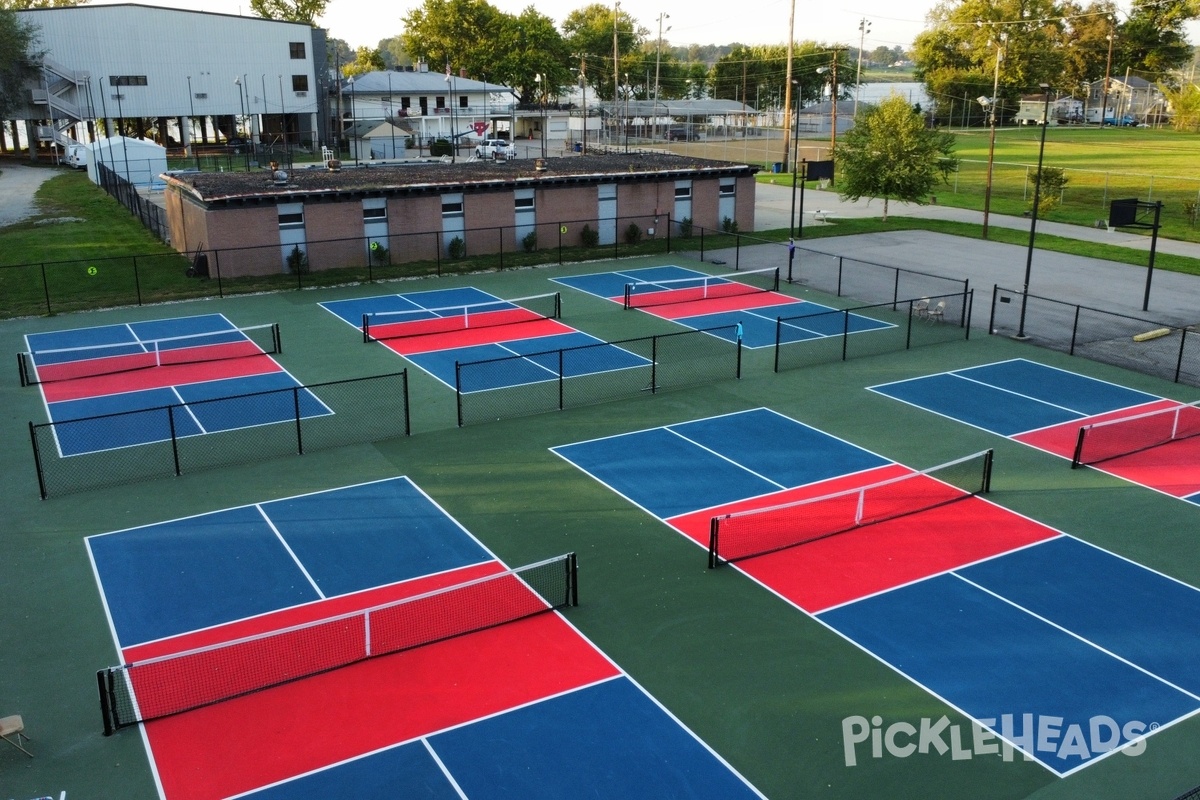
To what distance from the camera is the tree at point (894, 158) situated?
167 feet

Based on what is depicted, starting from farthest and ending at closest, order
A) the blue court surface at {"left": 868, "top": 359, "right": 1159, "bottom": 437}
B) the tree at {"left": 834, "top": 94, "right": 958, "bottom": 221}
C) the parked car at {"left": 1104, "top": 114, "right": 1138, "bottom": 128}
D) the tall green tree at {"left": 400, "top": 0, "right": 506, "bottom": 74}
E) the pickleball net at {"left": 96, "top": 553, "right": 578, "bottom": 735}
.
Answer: the parked car at {"left": 1104, "top": 114, "right": 1138, "bottom": 128}, the tall green tree at {"left": 400, "top": 0, "right": 506, "bottom": 74}, the tree at {"left": 834, "top": 94, "right": 958, "bottom": 221}, the blue court surface at {"left": 868, "top": 359, "right": 1159, "bottom": 437}, the pickleball net at {"left": 96, "top": 553, "right": 578, "bottom": 735}

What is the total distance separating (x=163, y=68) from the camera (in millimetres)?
86250

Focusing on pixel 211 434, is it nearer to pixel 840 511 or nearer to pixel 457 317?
pixel 457 317

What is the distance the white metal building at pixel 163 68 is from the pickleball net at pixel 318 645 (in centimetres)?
7399

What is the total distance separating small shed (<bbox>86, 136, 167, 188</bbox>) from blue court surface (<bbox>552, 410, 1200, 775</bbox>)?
61643mm

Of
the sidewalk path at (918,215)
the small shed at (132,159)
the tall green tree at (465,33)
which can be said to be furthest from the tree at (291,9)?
the sidewalk path at (918,215)

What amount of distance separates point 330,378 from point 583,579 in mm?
12958

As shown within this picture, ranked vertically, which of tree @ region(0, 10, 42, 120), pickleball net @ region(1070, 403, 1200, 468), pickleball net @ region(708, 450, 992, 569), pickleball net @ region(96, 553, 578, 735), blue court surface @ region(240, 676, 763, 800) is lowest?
blue court surface @ region(240, 676, 763, 800)

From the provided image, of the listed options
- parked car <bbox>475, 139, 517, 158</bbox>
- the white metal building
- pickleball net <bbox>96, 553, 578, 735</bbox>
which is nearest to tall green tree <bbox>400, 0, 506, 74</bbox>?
the white metal building

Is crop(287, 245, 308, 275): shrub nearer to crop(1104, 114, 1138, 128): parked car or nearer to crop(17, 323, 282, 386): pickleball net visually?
crop(17, 323, 282, 386): pickleball net

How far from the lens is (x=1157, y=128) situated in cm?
12756

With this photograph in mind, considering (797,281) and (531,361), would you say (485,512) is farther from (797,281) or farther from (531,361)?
(797,281)

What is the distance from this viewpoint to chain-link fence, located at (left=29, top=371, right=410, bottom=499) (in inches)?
811

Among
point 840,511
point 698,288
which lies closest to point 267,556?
point 840,511
